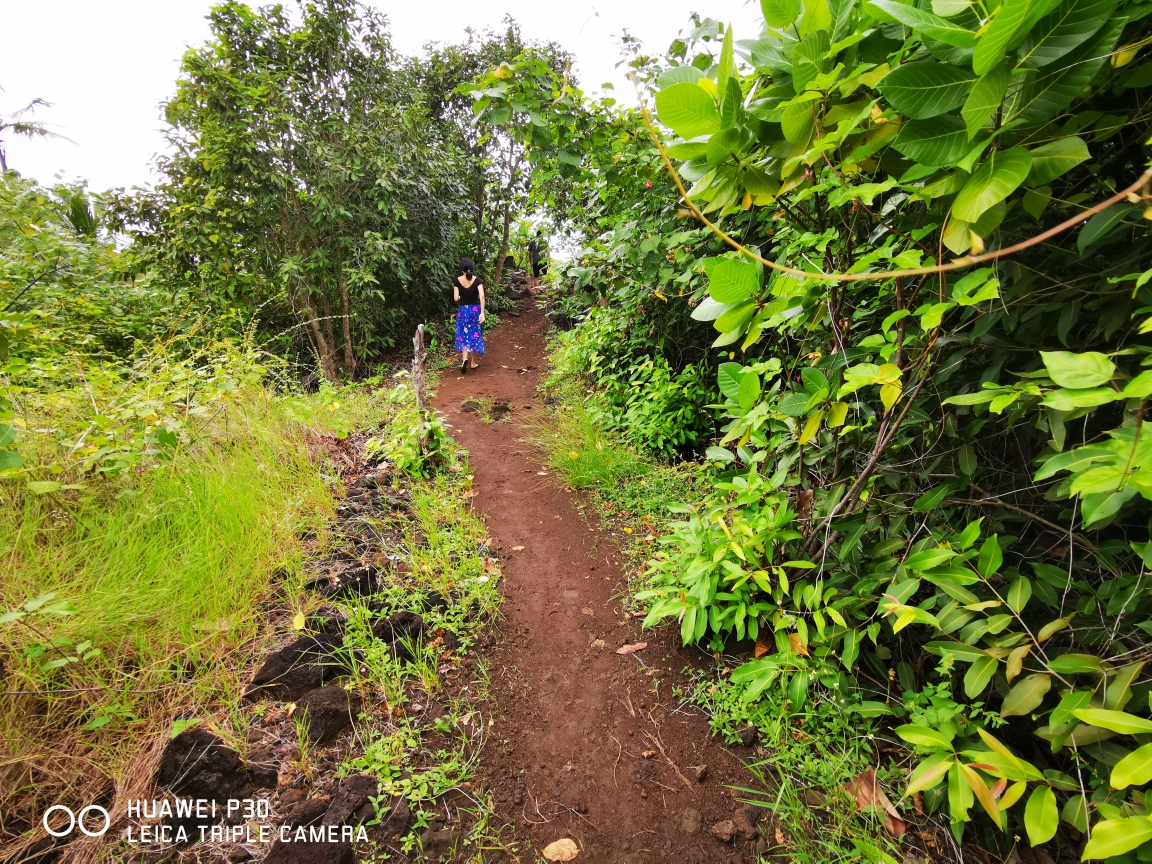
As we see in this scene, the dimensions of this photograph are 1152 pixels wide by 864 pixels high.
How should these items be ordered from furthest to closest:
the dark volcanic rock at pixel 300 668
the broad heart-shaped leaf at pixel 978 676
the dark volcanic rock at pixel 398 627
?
1. the dark volcanic rock at pixel 398 627
2. the dark volcanic rock at pixel 300 668
3. the broad heart-shaped leaf at pixel 978 676

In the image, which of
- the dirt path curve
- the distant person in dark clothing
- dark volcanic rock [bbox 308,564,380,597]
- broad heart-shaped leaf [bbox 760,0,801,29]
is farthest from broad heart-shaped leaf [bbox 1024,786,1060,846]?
the distant person in dark clothing

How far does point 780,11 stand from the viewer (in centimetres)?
108

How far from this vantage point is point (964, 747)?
1.27 m

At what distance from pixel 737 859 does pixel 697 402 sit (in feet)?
9.65

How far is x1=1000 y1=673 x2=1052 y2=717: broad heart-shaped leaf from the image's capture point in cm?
113

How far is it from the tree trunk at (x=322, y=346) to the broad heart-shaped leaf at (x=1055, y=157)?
8079mm

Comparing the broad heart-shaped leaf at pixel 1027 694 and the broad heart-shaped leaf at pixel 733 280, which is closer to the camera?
the broad heart-shaped leaf at pixel 1027 694

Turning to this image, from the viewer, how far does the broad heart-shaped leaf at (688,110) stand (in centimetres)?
109

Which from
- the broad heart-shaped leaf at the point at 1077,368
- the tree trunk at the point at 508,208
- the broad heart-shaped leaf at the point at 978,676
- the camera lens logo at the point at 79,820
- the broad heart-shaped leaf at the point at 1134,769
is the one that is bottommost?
the broad heart-shaped leaf at the point at 978,676

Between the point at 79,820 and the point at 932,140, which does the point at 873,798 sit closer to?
the point at 932,140

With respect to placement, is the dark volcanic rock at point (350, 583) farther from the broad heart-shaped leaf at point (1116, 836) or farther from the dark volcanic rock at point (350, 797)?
the broad heart-shaped leaf at point (1116, 836)

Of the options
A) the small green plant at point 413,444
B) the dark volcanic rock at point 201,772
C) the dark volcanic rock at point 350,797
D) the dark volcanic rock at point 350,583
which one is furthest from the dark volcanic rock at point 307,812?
the small green plant at point 413,444

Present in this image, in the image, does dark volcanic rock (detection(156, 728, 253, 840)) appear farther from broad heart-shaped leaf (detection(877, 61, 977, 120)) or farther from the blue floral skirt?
the blue floral skirt

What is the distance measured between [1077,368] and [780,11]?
3.23ft
